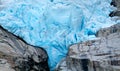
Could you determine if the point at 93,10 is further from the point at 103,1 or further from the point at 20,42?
the point at 20,42

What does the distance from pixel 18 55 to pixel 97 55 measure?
3.67ft

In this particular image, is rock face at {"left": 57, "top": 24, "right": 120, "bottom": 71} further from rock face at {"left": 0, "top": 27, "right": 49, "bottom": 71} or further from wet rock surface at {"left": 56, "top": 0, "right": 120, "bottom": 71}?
rock face at {"left": 0, "top": 27, "right": 49, "bottom": 71}

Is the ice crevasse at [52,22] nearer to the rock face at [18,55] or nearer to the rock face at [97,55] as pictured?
the rock face at [18,55]

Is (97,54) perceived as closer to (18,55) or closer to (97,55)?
(97,55)

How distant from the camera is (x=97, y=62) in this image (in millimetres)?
3537

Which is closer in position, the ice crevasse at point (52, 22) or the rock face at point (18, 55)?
the rock face at point (18, 55)

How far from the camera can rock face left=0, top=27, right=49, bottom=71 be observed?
12.7 feet

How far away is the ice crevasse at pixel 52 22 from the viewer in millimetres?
4594

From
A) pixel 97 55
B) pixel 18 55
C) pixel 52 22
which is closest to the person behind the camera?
pixel 97 55

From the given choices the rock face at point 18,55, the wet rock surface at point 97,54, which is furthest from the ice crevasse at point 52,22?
the wet rock surface at point 97,54

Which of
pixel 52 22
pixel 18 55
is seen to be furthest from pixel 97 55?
pixel 52 22

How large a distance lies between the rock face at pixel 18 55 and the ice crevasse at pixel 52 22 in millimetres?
146

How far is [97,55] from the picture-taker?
150 inches

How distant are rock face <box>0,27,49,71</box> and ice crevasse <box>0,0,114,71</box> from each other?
0.15 meters
